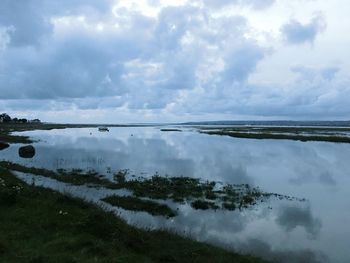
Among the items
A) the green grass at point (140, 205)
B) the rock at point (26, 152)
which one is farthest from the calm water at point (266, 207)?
the rock at point (26, 152)

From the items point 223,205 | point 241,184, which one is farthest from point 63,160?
point 223,205

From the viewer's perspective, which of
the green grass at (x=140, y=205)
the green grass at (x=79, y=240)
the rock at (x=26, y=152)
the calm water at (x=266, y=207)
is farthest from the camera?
the rock at (x=26, y=152)

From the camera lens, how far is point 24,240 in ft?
48.9

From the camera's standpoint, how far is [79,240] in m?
14.9

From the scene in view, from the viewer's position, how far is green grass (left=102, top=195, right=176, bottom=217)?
81.6 ft

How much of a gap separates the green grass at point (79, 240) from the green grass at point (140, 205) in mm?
5768

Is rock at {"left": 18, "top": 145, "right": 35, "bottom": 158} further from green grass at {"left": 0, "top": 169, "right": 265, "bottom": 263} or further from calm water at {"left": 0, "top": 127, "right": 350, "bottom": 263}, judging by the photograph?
green grass at {"left": 0, "top": 169, "right": 265, "bottom": 263}

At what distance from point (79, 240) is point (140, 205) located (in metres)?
11.5

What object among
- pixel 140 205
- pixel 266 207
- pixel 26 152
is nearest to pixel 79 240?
pixel 140 205

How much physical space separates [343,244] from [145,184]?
59.2 ft

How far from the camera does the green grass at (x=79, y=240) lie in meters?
13.6

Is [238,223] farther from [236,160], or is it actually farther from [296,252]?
[236,160]

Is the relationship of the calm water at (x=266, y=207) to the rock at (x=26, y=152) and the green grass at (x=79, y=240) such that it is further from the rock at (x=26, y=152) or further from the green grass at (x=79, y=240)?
the green grass at (x=79, y=240)

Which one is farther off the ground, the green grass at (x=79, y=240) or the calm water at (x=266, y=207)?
the green grass at (x=79, y=240)
